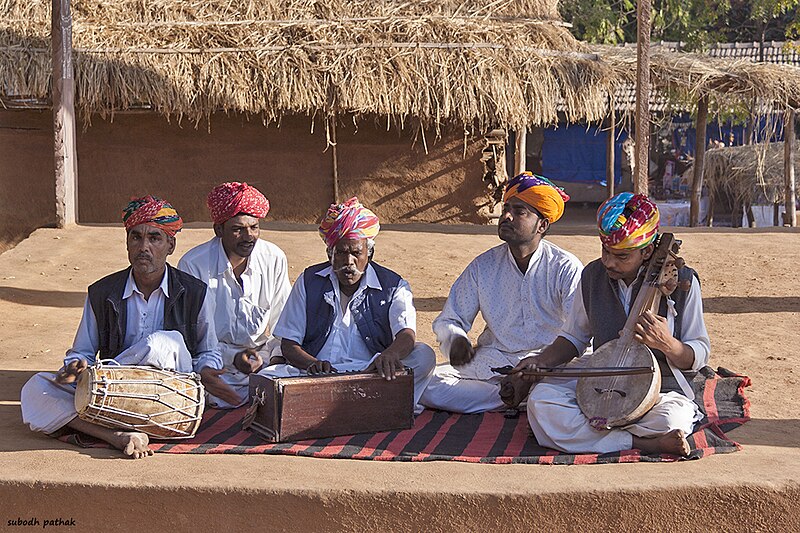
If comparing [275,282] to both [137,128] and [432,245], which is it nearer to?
[432,245]

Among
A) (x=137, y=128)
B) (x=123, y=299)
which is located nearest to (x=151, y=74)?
(x=137, y=128)

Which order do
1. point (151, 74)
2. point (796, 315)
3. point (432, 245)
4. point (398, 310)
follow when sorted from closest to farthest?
point (398, 310) < point (796, 315) < point (432, 245) < point (151, 74)

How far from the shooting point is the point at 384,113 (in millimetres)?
11195

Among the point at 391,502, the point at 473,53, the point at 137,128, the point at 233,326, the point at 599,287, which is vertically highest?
the point at 473,53

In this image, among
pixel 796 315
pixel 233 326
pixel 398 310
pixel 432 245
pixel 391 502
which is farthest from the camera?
pixel 432 245

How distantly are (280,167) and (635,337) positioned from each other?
319 inches

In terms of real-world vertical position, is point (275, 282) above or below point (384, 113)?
below

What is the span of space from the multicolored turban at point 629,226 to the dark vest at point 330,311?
1.26 m

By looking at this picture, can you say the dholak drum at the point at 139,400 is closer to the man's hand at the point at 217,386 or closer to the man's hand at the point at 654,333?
the man's hand at the point at 217,386

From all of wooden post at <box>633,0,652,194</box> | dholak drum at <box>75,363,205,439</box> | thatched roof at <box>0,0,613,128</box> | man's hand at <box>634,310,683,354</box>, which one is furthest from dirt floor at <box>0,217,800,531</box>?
thatched roof at <box>0,0,613,128</box>

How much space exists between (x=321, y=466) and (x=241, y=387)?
4.43 feet

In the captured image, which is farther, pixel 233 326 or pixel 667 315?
pixel 233 326

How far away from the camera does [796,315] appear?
7.84 metres

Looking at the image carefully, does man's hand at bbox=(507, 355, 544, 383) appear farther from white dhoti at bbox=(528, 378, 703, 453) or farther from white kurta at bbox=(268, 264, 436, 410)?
white kurta at bbox=(268, 264, 436, 410)
